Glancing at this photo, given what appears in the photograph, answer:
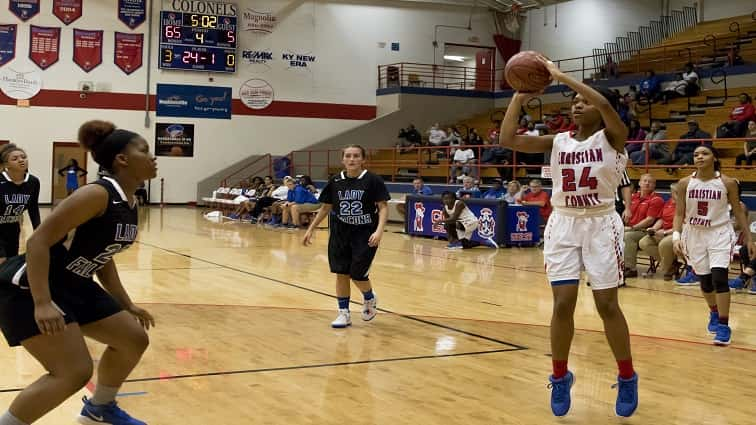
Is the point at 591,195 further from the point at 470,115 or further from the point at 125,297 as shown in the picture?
the point at 470,115

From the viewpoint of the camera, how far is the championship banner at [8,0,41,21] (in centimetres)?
2548

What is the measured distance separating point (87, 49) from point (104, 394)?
24.5m

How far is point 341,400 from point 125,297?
142 cm

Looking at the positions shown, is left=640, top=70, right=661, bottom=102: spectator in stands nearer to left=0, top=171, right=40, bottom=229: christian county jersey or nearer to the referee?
the referee

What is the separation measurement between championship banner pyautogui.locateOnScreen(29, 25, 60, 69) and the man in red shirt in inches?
787

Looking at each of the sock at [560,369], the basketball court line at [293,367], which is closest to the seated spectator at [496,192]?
the basketball court line at [293,367]

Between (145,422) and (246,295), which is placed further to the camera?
(246,295)

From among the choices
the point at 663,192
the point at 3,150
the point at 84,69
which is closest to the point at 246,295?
the point at 3,150

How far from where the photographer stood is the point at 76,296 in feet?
11.6

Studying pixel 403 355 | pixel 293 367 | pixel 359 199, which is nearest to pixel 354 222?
pixel 359 199

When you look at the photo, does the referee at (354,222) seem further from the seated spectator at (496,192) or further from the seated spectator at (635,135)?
the seated spectator at (635,135)

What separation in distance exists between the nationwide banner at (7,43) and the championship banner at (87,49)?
1.75m

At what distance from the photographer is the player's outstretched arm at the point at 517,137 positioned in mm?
4637

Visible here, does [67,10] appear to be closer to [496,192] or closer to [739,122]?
[496,192]
